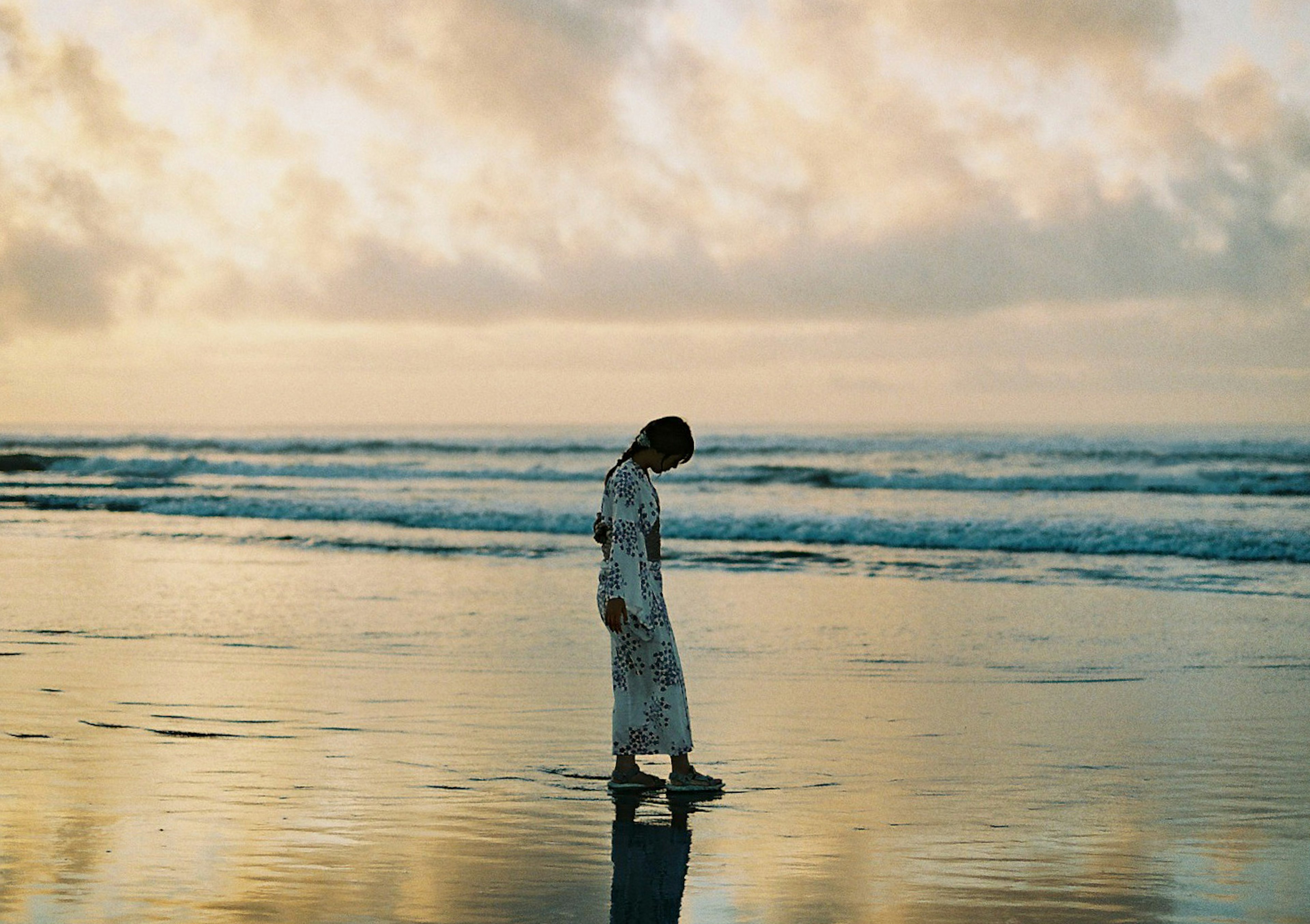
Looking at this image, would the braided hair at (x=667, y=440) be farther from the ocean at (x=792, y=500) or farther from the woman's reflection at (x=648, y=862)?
the ocean at (x=792, y=500)

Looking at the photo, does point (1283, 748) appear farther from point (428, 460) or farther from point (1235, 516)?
point (428, 460)

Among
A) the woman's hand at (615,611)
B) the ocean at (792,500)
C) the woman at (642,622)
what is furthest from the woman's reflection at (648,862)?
the ocean at (792,500)

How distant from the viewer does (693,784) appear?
6.38 m

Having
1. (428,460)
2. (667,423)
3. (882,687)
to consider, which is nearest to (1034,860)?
(667,423)

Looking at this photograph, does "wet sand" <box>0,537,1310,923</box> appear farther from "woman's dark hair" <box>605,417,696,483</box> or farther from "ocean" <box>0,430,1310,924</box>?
"woman's dark hair" <box>605,417,696,483</box>

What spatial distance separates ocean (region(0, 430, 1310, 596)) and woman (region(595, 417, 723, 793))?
9664mm

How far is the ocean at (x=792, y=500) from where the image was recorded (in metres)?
18.0

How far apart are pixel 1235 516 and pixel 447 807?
21.4 meters

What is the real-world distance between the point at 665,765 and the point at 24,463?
147 ft

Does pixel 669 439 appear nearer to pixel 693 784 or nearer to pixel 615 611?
pixel 615 611

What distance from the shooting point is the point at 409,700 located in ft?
28.4

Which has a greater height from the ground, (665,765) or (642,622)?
(642,622)

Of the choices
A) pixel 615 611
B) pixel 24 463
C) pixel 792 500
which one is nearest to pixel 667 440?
pixel 615 611

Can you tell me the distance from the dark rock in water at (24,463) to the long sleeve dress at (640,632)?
42.8m
